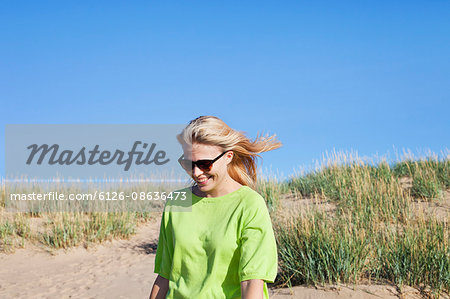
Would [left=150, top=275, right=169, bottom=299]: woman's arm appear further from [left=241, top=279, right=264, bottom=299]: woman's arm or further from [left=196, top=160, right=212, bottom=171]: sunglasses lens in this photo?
[left=196, top=160, right=212, bottom=171]: sunglasses lens

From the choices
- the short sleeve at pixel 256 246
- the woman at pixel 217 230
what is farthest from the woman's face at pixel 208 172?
the short sleeve at pixel 256 246

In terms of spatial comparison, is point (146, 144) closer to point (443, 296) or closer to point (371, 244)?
point (371, 244)

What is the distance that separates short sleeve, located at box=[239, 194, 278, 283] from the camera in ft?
7.20

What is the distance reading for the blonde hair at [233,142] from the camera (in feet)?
8.08

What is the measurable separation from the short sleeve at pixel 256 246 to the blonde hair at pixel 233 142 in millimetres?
380

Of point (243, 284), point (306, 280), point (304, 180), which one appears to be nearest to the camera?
point (243, 284)

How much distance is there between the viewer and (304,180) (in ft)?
43.3

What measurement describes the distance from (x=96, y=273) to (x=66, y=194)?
15.1ft

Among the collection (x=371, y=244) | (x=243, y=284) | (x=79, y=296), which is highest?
(x=243, y=284)

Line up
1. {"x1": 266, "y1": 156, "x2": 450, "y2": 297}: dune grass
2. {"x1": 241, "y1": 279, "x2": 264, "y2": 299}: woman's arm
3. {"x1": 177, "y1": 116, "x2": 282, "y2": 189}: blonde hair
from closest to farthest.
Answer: {"x1": 241, "y1": 279, "x2": 264, "y2": 299}: woman's arm → {"x1": 177, "y1": 116, "x2": 282, "y2": 189}: blonde hair → {"x1": 266, "y1": 156, "x2": 450, "y2": 297}: dune grass

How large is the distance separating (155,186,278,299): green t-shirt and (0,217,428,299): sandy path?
11.8 feet

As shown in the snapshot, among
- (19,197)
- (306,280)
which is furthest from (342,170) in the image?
(19,197)

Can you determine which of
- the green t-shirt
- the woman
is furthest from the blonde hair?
the green t-shirt

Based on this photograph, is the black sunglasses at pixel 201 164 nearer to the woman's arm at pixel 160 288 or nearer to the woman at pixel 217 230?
the woman at pixel 217 230
